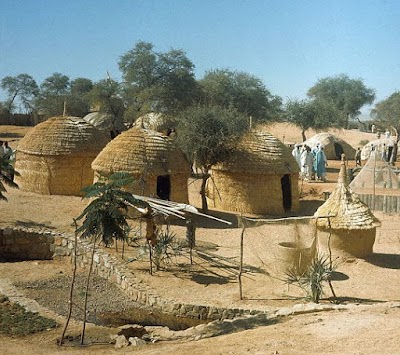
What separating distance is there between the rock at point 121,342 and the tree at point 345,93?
196 ft

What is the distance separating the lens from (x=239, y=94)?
40531 mm

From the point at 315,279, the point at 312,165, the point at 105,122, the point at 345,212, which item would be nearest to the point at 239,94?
the point at 105,122

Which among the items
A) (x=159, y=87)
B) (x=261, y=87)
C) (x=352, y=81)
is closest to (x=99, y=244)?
(x=159, y=87)

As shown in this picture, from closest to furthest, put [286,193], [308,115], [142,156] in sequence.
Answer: [142,156], [286,193], [308,115]

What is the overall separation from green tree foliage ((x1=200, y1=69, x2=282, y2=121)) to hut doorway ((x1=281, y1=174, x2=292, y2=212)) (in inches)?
710

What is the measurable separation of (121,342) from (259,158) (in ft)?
37.7

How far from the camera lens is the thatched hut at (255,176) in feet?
63.7

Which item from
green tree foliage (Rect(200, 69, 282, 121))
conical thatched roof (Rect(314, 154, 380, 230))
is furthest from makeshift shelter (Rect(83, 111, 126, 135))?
conical thatched roof (Rect(314, 154, 380, 230))

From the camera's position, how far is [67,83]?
62.5 metres

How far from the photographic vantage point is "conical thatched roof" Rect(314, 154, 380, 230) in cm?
1332

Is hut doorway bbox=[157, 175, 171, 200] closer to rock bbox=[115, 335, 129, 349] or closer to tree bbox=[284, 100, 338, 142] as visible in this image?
rock bbox=[115, 335, 129, 349]

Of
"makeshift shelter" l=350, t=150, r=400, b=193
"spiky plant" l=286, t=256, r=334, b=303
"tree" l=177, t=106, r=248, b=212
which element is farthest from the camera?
"makeshift shelter" l=350, t=150, r=400, b=193

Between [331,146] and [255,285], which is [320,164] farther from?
[255,285]

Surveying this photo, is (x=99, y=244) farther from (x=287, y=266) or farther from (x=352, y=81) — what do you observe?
(x=352, y=81)
